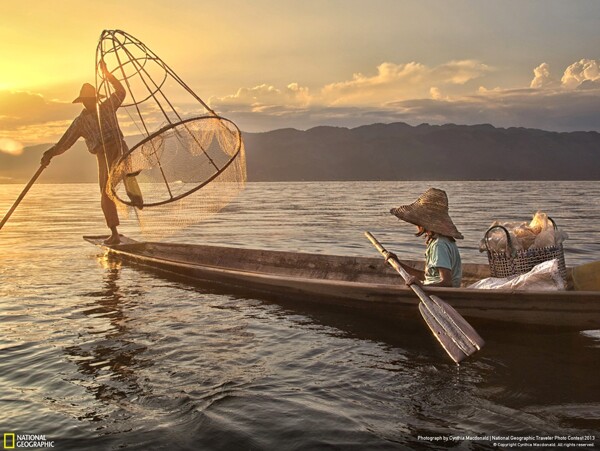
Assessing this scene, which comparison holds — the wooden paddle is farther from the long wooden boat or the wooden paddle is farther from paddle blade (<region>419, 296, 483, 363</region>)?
the long wooden boat

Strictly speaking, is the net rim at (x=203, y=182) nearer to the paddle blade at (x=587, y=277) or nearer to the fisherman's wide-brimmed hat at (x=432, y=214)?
the fisherman's wide-brimmed hat at (x=432, y=214)

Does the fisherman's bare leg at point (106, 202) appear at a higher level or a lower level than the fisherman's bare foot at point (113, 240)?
higher

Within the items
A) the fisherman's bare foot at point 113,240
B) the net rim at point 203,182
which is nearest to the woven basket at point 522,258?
the net rim at point 203,182

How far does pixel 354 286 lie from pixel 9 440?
12.6 feet

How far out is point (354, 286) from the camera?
20.9 feet

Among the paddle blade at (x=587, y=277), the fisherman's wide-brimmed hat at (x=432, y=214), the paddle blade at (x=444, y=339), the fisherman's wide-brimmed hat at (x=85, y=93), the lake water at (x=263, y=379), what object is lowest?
the lake water at (x=263, y=379)

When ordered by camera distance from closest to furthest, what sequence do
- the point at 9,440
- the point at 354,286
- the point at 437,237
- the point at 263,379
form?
the point at 9,440
the point at 263,379
the point at 437,237
the point at 354,286

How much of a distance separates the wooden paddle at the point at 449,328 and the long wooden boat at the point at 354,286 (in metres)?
0.19

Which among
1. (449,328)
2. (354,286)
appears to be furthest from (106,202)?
(449,328)

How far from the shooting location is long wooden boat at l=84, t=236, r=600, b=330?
16.6 ft

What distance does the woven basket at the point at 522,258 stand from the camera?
584cm

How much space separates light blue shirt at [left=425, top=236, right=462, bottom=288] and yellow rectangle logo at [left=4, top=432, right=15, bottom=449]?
4.13 meters

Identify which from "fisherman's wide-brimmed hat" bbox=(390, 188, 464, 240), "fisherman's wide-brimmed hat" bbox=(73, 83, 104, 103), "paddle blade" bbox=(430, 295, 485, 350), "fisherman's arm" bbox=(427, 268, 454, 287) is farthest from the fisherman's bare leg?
"paddle blade" bbox=(430, 295, 485, 350)

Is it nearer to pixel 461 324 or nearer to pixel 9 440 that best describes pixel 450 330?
pixel 461 324
